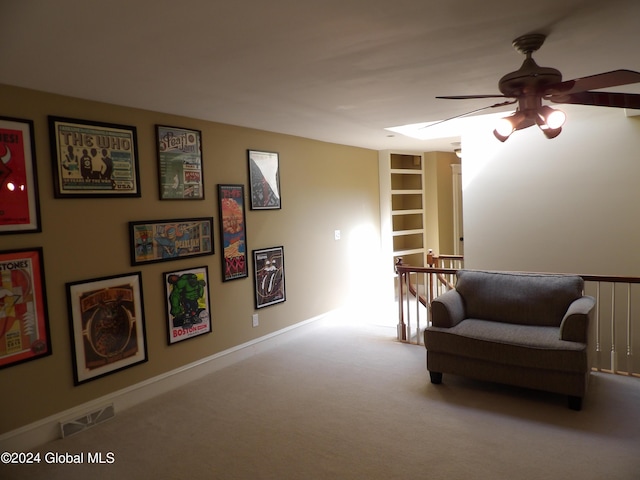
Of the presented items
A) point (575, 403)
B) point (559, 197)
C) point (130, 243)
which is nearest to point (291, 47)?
point (130, 243)

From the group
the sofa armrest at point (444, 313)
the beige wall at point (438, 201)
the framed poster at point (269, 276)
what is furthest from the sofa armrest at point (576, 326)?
→ the beige wall at point (438, 201)

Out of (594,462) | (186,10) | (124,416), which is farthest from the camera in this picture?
(124,416)

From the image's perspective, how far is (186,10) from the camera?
182 cm

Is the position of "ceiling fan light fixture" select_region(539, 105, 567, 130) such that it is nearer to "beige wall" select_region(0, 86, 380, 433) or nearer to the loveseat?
the loveseat

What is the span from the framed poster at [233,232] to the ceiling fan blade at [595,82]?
2868 mm

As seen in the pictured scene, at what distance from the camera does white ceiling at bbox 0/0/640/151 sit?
1.86 metres

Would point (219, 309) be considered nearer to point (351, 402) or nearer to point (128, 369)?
point (128, 369)

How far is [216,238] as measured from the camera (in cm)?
416

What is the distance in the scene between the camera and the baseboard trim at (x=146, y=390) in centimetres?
280

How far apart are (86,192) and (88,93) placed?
0.69 m

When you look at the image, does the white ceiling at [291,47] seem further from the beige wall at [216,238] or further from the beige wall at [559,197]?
the beige wall at [559,197]

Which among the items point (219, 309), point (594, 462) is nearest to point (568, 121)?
point (594, 462)

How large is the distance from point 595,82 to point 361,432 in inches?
96.7

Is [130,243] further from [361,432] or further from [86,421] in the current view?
[361,432]
